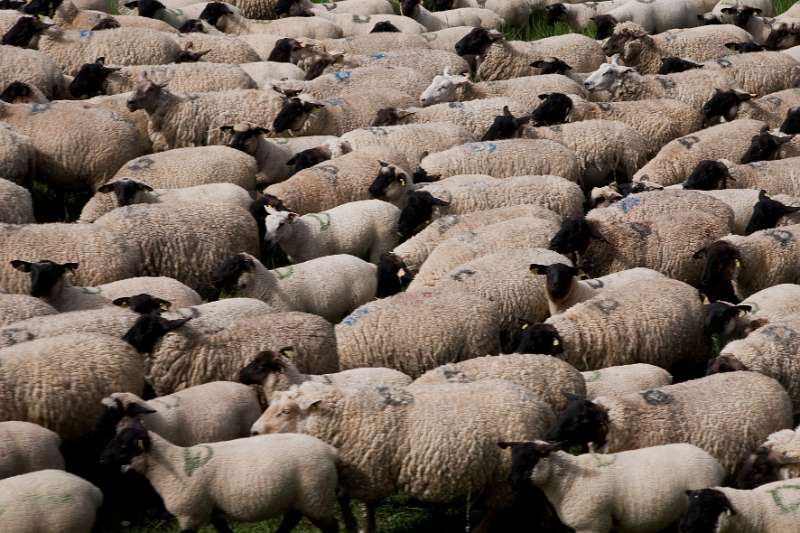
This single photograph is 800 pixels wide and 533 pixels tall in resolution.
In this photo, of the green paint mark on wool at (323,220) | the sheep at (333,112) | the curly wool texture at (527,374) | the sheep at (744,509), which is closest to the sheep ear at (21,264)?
the green paint mark on wool at (323,220)

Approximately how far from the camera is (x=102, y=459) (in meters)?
7.57

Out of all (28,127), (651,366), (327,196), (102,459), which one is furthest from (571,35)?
(102,459)

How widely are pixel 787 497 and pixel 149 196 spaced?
19.8ft

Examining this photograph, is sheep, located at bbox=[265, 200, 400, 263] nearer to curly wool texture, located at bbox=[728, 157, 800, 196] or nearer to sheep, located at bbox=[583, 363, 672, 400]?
sheep, located at bbox=[583, 363, 672, 400]

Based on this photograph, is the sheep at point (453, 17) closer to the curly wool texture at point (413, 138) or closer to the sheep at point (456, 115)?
the sheep at point (456, 115)

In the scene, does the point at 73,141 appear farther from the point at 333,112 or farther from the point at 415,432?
the point at 415,432

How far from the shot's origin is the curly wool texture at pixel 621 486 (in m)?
7.59

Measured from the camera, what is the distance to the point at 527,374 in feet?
28.4

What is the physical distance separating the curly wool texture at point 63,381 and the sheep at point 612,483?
2.49 m

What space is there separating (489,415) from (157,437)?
6.18 ft

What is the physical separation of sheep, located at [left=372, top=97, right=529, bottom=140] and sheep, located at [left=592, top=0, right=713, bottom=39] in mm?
4132

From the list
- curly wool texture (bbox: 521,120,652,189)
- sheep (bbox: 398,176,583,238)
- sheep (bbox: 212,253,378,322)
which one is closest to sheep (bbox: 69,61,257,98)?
curly wool texture (bbox: 521,120,652,189)

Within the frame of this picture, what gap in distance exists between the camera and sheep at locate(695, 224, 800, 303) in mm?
10805

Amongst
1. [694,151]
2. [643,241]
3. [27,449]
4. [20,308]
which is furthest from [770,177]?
[27,449]
